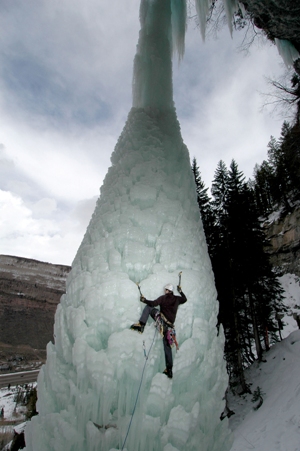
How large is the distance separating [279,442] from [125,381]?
579 cm

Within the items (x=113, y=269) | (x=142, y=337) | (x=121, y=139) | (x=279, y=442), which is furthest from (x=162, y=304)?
(x=279, y=442)

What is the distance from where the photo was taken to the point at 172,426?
234 cm

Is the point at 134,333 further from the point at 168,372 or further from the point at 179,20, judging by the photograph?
the point at 179,20

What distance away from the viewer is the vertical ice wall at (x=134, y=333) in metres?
2.37

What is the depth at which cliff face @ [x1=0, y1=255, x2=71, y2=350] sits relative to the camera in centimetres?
6769

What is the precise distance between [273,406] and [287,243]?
748 inches

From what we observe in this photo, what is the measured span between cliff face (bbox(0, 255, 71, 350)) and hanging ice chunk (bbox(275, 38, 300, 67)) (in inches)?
2946

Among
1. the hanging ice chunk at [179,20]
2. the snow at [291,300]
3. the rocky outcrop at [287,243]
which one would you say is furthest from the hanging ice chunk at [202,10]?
the rocky outcrop at [287,243]

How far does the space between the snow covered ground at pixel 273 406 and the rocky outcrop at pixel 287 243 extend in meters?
12.6

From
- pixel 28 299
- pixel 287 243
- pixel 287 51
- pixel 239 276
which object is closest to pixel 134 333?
pixel 287 51

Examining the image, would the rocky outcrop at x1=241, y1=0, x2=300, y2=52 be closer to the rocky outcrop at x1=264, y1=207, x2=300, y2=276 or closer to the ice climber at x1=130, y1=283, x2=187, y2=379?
the ice climber at x1=130, y1=283, x2=187, y2=379

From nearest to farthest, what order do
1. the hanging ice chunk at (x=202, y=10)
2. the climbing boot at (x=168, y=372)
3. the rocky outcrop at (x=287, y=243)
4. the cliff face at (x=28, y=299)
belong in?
1. the climbing boot at (x=168, y=372)
2. the hanging ice chunk at (x=202, y=10)
3. the rocky outcrop at (x=287, y=243)
4. the cliff face at (x=28, y=299)

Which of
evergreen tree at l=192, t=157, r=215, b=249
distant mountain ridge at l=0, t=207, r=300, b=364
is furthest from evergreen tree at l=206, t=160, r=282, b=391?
distant mountain ridge at l=0, t=207, r=300, b=364

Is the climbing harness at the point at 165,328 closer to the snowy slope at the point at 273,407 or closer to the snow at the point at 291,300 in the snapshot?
the snowy slope at the point at 273,407
